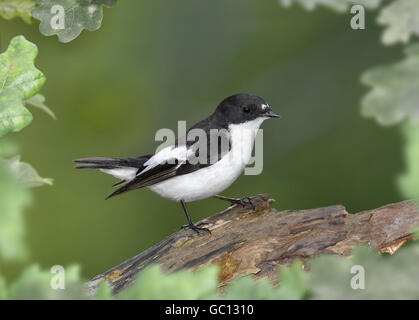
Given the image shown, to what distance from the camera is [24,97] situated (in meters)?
1.09

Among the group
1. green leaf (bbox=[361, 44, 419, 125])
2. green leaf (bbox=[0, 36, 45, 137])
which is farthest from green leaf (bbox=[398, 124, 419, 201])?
green leaf (bbox=[0, 36, 45, 137])

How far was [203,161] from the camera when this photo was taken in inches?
127

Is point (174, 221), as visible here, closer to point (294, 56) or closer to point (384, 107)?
point (294, 56)

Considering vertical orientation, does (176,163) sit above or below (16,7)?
below

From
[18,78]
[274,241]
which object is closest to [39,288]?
[18,78]

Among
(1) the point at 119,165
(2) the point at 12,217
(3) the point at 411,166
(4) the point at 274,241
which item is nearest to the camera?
(2) the point at 12,217

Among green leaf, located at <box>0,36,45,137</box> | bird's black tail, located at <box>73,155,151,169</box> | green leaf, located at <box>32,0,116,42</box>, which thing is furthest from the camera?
bird's black tail, located at <box>73,155,151,169</box>

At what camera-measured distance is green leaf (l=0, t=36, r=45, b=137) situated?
1.06m

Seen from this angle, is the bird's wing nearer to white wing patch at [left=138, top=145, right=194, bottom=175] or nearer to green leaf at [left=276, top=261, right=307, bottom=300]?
white wing patch at [left=138, top=145, right=194, bottom=175]

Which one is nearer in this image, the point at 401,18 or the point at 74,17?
the point at 401,18

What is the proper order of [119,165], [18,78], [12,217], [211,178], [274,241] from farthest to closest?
[119,165] → [211,178] → [274,241] → [18,78] → [12,217]

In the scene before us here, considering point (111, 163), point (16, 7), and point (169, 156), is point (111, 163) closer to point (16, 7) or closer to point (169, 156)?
point (169, 156)

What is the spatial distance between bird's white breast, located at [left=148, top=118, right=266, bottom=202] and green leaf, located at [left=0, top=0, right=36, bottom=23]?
141 cm

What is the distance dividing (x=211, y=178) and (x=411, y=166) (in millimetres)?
2455
